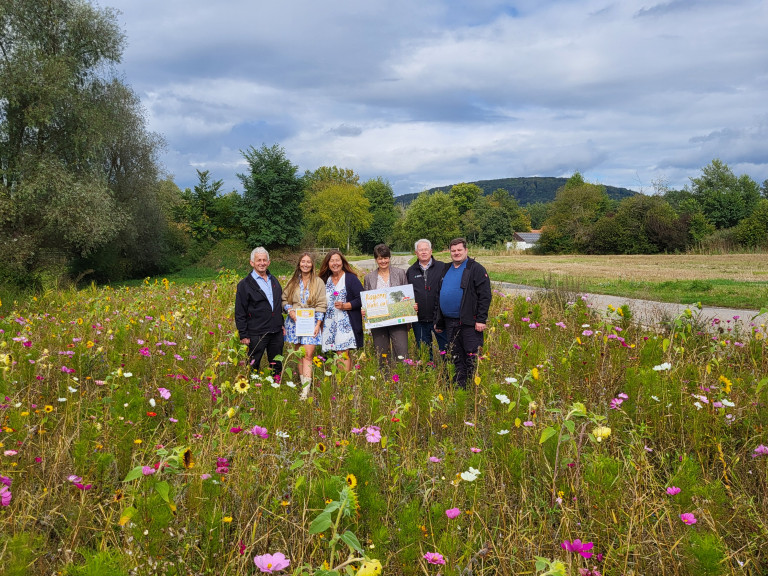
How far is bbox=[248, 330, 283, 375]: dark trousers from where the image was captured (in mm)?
5727

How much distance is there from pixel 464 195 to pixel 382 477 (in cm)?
9912

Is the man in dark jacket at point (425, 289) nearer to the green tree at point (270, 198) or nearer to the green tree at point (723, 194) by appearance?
the green tree at point (270, 198)

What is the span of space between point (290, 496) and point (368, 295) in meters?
3.63

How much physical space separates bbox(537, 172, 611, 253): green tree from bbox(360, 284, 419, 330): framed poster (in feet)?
164

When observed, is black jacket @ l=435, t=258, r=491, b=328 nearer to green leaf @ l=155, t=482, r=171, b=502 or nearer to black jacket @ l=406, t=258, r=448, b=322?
black jacket @ l=406, t=258, r=448, b=322

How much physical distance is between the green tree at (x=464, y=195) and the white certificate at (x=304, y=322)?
3679 inches

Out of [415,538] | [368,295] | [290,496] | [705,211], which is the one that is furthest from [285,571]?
[705,211]

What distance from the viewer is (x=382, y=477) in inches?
110

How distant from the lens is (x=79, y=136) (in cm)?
2561

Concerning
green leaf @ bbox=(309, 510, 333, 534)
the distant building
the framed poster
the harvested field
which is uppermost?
the distant building

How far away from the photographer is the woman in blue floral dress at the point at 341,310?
6102mm

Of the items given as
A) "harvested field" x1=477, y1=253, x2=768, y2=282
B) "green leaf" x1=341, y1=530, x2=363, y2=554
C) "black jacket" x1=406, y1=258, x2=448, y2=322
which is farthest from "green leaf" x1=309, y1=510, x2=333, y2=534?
"harvested field" x1=477, y1=253, x2=768, y2=282

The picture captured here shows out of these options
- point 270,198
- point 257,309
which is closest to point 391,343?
point 257,309

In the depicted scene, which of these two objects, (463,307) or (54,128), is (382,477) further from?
(54,128)
